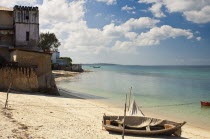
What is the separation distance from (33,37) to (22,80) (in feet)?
32.6

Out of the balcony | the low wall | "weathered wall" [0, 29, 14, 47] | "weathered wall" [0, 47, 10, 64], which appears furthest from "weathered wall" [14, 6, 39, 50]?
the low wall

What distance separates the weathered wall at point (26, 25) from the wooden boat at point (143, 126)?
19.7 metres

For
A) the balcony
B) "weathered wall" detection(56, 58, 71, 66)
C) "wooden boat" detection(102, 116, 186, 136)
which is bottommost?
"wooden boat" detection(102, 116, 186, 136)

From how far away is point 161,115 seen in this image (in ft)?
60.2

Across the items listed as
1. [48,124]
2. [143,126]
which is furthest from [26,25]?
[143,126]

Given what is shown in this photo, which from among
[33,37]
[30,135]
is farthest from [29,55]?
[30,135]

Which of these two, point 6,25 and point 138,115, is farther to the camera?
point 6,25

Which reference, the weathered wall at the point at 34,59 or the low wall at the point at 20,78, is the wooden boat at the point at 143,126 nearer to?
the low wall at the point at 20,78

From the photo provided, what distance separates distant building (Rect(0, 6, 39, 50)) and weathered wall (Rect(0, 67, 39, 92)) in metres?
8.57

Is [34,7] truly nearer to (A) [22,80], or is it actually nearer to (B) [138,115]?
(A) [22,80]

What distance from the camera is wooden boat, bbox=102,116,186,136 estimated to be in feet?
38.0

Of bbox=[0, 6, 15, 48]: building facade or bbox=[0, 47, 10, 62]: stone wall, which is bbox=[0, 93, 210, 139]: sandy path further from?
bbox=[0, 6, 15, 48]: building facade

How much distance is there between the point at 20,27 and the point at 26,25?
A: 812 mm

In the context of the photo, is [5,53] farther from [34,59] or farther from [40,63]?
[40,63]
